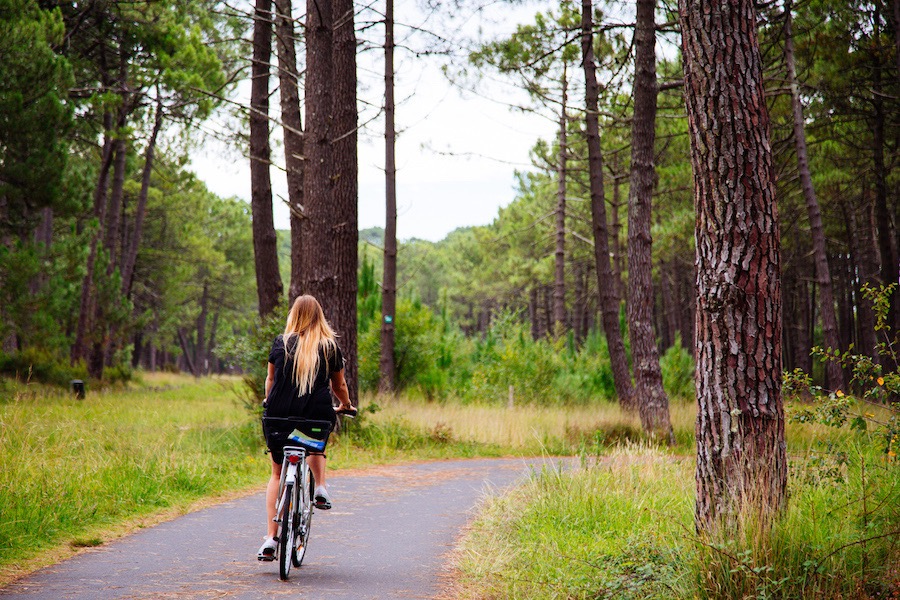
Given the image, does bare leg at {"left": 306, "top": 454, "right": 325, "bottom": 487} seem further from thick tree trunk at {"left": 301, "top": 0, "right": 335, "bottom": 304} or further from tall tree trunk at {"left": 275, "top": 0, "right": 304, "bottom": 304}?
tall tree trunk at {"left": 275, "top": 0, "right": 304, "bottom": 304}

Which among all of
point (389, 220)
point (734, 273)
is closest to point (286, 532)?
point (734, 273)

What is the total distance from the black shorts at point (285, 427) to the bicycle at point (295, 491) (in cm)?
3

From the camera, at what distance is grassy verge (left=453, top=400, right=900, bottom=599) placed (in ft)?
14.6

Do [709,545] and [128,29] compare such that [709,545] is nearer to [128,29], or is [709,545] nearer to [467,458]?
[467,458]

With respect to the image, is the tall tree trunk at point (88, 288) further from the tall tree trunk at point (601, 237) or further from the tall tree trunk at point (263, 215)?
the tall tree trunk at point (601, 237)

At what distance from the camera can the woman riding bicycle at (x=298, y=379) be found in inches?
244

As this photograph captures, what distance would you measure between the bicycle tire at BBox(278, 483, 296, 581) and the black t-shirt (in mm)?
561

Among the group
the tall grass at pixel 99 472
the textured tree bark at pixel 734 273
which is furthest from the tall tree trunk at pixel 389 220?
the textured tree bark at pixel 734 273

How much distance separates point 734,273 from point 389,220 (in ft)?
52.2

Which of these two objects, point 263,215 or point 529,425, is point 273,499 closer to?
point 529,425

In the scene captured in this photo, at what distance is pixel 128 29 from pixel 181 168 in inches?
680

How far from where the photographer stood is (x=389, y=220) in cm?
2084

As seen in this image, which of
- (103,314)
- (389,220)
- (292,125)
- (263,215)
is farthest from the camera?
(103,314)

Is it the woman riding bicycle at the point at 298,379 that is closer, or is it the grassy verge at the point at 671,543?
the grassy verge at the point at 671,543
